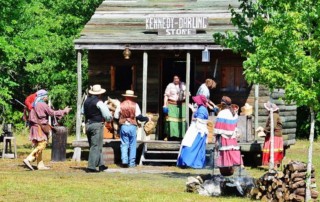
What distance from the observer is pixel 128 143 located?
22.2m

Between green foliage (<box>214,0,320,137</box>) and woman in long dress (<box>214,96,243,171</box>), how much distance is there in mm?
2017

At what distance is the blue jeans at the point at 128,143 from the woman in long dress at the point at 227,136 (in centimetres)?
477

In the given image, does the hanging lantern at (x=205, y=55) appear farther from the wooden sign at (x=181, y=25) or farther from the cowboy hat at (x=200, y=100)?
the cowboy hat at (x=200, y=100)

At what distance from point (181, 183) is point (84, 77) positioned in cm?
2010

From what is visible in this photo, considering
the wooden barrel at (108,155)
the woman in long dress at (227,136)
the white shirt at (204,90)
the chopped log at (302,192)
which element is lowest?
the wooden barrel at (108,155)

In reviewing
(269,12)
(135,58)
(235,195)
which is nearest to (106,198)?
(235,195)

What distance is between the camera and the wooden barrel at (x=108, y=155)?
22.8 meters

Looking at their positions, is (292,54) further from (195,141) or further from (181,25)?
(181,25)

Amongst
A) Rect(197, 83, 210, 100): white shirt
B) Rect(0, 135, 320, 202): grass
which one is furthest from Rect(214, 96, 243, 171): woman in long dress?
Rect(197, 83, 210, 100): white shirt

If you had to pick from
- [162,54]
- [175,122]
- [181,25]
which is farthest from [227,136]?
[162,54]

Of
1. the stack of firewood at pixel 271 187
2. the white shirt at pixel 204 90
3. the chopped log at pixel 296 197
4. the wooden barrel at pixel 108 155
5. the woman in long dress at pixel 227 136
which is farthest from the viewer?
the white shirt at pixel 204 90

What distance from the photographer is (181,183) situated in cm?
1786

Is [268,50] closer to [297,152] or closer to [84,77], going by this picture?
[297,152]

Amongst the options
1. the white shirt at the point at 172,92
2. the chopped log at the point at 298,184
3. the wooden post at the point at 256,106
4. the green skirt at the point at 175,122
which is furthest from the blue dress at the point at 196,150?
the chopped log at the point at 298,184
